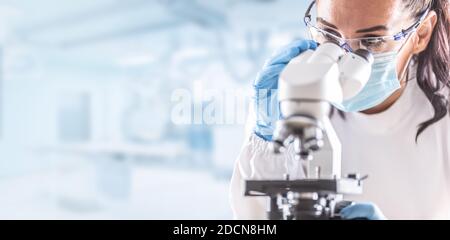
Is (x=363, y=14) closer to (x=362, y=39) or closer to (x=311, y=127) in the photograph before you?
(x=362, y=39)

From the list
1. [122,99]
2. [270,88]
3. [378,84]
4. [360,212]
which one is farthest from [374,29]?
[122,99]

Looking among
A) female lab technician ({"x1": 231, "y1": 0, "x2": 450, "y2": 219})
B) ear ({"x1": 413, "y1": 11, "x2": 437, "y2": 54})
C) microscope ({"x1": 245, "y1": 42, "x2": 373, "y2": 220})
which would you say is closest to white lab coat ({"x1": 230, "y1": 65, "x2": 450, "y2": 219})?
female lab technician ({"x1": 231, "y1": 0, "x2": 450, "y2": 219})

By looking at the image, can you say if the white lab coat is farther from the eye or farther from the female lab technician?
the eye

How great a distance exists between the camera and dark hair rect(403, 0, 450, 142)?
Answer: 4.85 ft

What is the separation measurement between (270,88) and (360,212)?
0.34 m

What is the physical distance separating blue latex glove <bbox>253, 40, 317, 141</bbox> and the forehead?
23 centimetres

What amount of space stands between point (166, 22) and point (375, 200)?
2.16ft

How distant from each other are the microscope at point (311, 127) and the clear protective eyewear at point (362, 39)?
0.34 metres

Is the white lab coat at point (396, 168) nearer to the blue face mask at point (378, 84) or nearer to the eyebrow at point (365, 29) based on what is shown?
the blue face mask at point (378, 84)

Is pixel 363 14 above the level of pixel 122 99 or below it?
above

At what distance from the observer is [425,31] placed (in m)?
1.49

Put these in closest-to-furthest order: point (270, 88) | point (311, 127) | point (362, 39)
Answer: point (311, 127) < point (270, 88) < point (362, 39)

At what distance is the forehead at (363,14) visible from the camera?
145cm

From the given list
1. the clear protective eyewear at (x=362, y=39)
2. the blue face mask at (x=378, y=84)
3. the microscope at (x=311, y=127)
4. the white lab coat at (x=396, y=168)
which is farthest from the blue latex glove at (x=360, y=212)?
the clear protective eyewear at (x=362, y=39)
